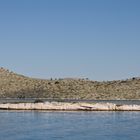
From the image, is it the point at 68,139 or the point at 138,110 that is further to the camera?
the point at 138,110

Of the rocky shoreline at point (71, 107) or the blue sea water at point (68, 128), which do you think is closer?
the blue sea water at point (68, 128)

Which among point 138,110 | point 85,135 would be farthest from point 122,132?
point 138,110

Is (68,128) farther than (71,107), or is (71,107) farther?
(71,107)

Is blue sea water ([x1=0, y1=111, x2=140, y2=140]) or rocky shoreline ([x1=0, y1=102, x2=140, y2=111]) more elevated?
rocky shoreline ([x1=0, y1=102, x2=140, y2=111])

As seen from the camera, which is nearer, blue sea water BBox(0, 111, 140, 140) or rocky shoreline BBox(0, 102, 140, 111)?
blue sea water BBox(0, 111, 140, 140)

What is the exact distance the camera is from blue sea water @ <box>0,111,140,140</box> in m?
102

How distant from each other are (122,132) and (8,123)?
25.8 meters

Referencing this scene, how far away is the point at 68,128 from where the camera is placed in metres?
117

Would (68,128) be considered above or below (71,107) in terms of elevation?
below

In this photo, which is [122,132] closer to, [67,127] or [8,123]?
[67,127]

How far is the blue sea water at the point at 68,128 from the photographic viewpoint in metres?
102

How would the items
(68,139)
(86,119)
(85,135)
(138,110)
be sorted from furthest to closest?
1. (138,110)
2. (86,119)
3. (85,135)
4. (68,139)

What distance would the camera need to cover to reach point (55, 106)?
180500mm

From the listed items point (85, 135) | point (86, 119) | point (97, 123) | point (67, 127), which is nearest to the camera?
point (85, 135)
